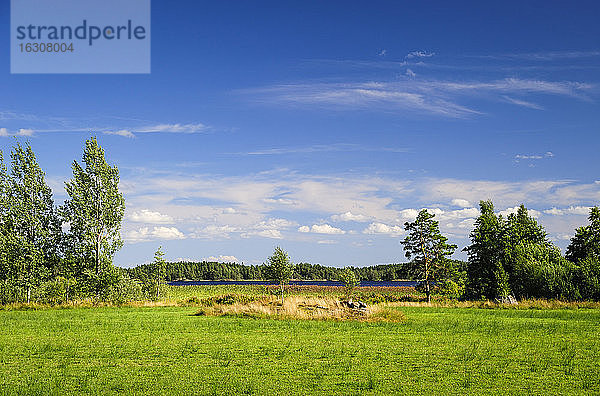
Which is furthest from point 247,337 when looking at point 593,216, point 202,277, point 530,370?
point 202,277

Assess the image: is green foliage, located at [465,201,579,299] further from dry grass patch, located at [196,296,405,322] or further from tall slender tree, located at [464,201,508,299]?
dry grass patch, located at [196,296,405,322]

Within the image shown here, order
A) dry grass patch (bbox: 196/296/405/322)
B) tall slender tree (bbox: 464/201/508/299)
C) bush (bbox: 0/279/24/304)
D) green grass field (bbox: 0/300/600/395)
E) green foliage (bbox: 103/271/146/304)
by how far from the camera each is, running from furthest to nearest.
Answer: tall slender tree (bbox: 464/201/508/299) → green foliage (bbox: 103/271/146/304) → bush (bbox: 0/279/24/304) → dry grass patch (bbox: 196/296/405/322) → green grass field (bbox: 0/300/600/395)

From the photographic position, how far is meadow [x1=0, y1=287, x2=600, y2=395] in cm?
975

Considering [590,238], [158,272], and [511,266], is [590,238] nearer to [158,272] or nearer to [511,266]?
[511,266]

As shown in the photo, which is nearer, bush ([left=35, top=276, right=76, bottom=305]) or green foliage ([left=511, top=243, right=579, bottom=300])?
bush ([left=35, top=276, right=76, bottom=305])

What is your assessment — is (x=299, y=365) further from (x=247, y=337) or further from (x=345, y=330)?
(x=345, y=330)

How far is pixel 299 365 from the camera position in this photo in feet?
39.1

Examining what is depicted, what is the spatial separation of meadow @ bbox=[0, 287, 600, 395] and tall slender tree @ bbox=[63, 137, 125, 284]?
16.5 metres

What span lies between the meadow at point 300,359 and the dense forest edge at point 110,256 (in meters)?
16.0

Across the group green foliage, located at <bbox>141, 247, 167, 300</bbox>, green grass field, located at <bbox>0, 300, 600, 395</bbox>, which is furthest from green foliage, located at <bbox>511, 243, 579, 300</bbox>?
green foliage, located at <bbox>141, 247, 167, 300</bbox>

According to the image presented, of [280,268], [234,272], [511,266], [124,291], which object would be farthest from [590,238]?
[234,272]

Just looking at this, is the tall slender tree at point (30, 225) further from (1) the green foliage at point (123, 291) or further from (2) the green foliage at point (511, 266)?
(2) the green foliage at point (511, 266)

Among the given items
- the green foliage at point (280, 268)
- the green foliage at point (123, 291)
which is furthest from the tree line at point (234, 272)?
the green foliage at point (123, 291)

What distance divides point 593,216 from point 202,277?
156m
